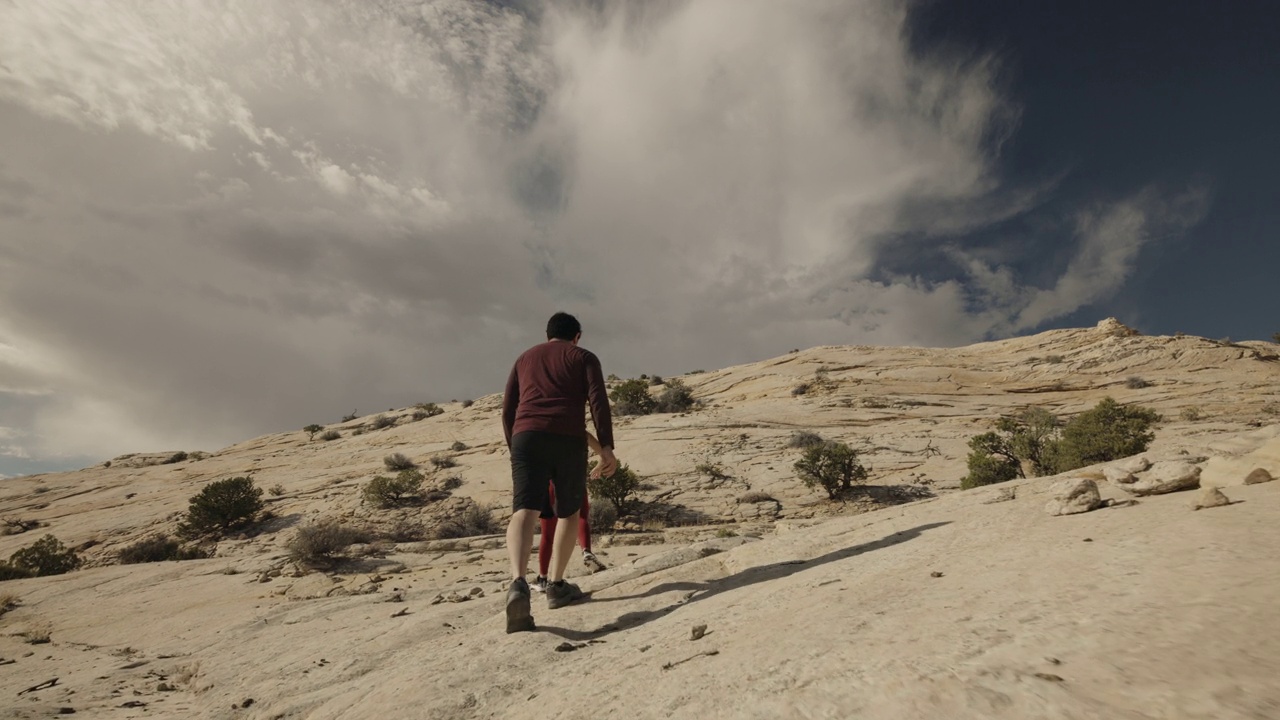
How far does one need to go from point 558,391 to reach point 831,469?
42.3 ft

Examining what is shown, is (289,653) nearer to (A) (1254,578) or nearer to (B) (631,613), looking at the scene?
(B) (631,613)

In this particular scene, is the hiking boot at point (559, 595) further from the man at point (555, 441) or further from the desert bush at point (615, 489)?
the desert bush at point (615, 489)

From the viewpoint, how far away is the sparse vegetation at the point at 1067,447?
12531 millimetres

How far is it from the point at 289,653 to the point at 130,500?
85.2ft

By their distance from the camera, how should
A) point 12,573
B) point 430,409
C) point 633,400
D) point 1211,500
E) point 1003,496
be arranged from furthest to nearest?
point 430,409
point 633,400
point 12,573
point 1003,496
point 1211,500

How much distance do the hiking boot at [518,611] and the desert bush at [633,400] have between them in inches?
1022

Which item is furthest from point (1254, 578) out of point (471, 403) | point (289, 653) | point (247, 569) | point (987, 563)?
point (471, 403)

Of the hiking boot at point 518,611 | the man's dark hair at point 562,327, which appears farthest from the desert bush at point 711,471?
the hiking boot at point 518,611

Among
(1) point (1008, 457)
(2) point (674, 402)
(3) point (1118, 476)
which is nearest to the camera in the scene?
(3) point (1118, 476)

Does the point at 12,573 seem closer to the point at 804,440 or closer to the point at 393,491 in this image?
the point at 393,491

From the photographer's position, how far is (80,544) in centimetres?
1769

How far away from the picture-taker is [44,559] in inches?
577

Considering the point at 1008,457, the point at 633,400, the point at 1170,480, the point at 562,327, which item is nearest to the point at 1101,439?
the point at 1008,457

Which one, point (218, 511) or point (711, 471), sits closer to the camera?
point (218, 511)
